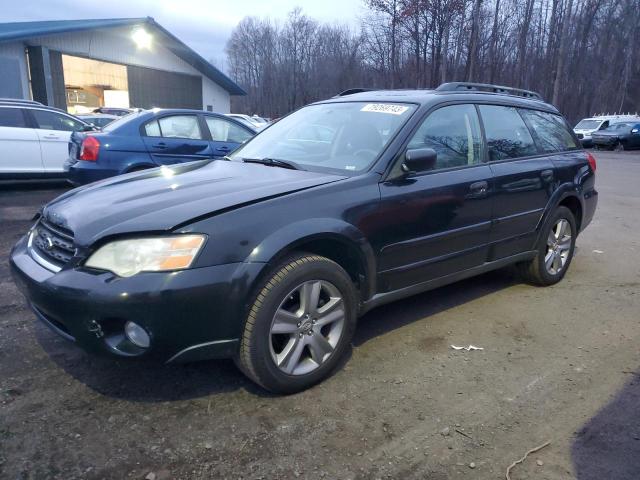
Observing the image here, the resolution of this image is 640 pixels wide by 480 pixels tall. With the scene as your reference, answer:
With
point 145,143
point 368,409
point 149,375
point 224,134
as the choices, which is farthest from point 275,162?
point 224,134

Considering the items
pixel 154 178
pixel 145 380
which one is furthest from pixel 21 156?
pixel 145 380

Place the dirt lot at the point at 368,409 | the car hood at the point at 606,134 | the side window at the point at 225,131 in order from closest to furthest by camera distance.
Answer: the dirt lot at the point at 368,409 < the side window at the point at 225,131 < the car hood at the point at 606,134

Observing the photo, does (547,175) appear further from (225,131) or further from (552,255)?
(225,131)

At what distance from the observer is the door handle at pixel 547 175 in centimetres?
427

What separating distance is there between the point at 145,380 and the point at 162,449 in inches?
25.6

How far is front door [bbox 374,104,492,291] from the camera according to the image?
315 cm

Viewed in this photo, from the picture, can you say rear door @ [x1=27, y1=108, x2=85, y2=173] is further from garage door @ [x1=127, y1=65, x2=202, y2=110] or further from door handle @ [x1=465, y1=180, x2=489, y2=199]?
garage door @ [x1=127, y1=65, x2=202, y2=110]

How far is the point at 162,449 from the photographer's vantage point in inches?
89.7

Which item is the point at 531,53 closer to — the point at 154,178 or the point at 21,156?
the point at 21,156

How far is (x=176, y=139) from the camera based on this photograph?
7.66 m

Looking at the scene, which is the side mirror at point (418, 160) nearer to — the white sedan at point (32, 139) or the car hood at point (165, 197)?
the car hood at point (165, 197)

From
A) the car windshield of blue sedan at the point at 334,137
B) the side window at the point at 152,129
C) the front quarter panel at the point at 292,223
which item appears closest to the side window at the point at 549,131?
the car windshield of blue sedan at the point at 334,137

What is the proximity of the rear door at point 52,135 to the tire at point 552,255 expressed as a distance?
28.4 feet

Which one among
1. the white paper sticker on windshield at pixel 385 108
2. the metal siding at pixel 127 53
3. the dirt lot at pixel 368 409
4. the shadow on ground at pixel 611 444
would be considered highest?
the metal siding at pixel 127 53
